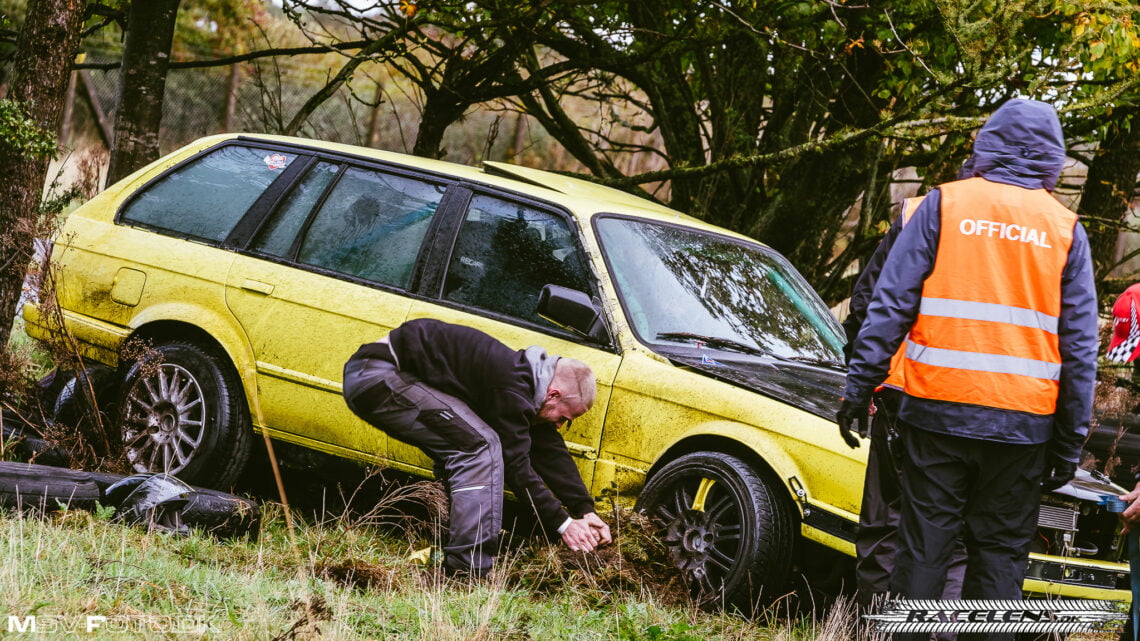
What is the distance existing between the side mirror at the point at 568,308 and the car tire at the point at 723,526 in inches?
26.7

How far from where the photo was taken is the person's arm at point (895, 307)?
3.51 m

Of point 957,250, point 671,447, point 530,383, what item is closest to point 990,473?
point 957,250

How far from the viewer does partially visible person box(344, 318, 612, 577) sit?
416cm

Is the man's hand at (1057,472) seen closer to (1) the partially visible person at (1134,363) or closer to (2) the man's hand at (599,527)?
(1) the partially visible person at (1134,363)

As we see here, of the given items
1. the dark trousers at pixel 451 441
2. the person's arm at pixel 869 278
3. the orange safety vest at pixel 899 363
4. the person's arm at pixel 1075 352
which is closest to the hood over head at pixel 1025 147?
the person's arm at pixel 1075 352

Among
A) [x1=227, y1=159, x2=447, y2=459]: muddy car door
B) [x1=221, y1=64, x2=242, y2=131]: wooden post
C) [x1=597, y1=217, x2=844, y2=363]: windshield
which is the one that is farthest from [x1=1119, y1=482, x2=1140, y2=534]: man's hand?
[x1=221, y1=64, x2=242, y2=131]: wooden post

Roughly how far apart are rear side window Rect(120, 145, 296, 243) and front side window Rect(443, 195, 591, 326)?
122 cm

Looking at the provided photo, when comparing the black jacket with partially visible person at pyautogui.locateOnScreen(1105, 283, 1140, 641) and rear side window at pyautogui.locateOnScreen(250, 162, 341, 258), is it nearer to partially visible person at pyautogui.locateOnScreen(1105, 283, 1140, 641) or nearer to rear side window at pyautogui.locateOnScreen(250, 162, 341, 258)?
rear side window at pyautogui.locateOnScreen(250, 162, 341, 258)

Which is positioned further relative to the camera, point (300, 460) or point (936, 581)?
point (300, 460)

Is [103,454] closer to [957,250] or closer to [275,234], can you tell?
[275,234]

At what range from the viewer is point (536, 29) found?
28.3ft

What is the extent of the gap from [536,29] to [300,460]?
15.4 ft

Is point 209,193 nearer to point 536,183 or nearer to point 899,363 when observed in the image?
point 536,183

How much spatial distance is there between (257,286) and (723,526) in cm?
250
